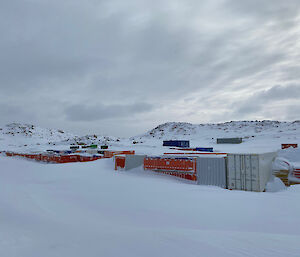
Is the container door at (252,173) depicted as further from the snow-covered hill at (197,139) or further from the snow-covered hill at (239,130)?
the snow-covered hill at (239,130)

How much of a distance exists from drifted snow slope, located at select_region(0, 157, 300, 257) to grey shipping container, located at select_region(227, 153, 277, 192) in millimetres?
1576

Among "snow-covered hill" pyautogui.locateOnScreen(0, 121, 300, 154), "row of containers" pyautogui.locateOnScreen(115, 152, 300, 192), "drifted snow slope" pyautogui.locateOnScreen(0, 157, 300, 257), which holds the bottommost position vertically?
"drifted snow slope" pyautogui.locateOnScreen(0, 157, 300, 257)

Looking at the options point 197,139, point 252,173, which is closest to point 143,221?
point 252,173

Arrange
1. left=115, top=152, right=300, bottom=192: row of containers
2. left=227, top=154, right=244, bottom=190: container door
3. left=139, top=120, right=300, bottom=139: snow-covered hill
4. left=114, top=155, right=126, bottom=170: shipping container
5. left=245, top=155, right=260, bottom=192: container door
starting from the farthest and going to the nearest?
left=139, top=120, right=300, bottom=139: snow-covered hill, left=114, top=155, right=126, bottom=170: shipping container, left=227, top=154, right=244, bottom=190: container door, left=115, top=152, right=300, bottom=192: row of containers, left=245, top=155, right=260, bottom=192: container door

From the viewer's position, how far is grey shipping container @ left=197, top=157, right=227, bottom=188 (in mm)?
17094

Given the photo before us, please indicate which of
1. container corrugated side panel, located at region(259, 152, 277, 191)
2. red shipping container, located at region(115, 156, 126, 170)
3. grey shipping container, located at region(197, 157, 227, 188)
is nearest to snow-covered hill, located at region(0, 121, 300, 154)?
red shipping container, located at region(115, 156, 126, 170)

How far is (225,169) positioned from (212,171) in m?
1.06

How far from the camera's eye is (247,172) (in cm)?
1590

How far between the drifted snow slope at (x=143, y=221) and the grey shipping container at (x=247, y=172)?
1.58 metres

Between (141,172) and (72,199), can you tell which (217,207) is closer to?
(72,199)

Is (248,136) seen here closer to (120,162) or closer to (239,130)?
(239,130)

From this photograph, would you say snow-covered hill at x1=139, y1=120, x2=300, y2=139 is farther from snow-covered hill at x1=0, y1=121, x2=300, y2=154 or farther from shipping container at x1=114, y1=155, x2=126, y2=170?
shipping container at x1=114, y1=155, x2=126, y2=170

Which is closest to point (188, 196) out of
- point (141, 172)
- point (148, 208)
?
point (148, 208)

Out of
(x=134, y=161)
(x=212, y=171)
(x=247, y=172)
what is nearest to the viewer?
(x=247, y=172)
